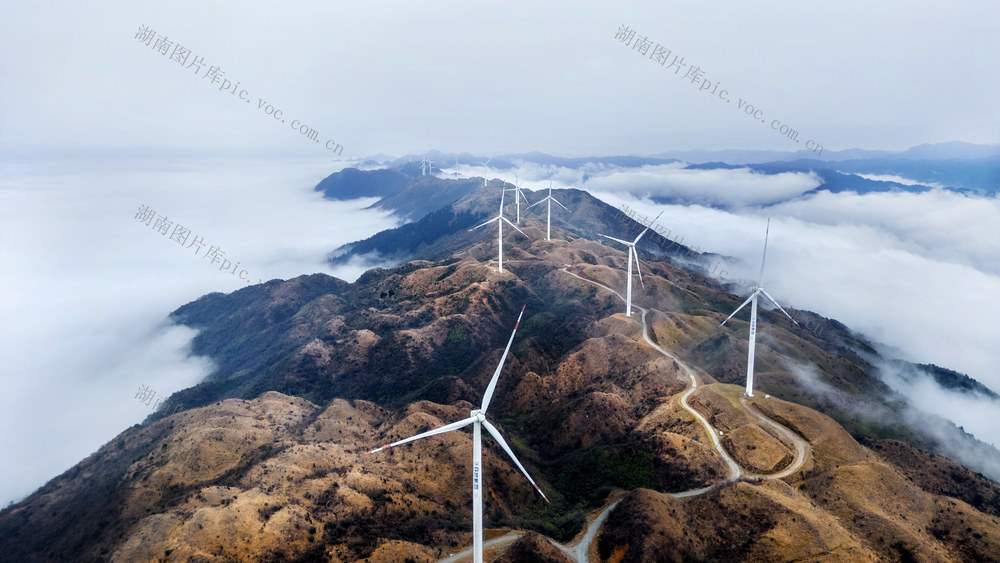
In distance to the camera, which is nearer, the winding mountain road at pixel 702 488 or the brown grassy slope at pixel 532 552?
the brown grassy slope at pixel 532 552

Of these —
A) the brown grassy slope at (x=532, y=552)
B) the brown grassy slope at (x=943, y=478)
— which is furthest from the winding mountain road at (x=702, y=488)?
the brown grassy slope at (x=943, y=478)

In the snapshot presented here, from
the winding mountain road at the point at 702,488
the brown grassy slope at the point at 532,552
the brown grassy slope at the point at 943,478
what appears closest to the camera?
the brown grassy slope at the point at 532,552

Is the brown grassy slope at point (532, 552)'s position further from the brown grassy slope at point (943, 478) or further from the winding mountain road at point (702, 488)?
the brown grassy slope at point (943, 478)

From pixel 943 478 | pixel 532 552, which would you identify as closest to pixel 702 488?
pixel 532 552

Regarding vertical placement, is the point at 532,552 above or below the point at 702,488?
above

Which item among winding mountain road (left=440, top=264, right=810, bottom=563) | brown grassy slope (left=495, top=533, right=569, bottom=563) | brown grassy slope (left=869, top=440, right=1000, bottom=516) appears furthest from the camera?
brown grassy slope (left=869, top=440, right=1000, bottom=516)

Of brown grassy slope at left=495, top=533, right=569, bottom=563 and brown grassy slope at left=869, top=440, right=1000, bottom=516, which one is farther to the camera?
brown grassy slope at left=869, top=440, right=1000, bottom=516

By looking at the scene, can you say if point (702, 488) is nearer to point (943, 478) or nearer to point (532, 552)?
point (532, 552)

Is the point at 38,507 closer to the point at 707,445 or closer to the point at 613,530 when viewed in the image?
the point at 613,530

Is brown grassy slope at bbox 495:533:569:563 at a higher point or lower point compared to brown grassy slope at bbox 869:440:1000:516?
higher

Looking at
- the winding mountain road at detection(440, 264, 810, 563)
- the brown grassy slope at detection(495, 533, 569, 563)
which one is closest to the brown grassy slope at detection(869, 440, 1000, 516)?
the winding mountain road at detection(440, 264, 810, 563)

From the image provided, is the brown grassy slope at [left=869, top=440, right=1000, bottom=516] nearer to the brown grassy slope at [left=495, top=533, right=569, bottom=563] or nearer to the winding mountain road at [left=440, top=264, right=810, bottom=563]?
the winding mountain road at [left=440, top=264, right=810, bottom=563]
